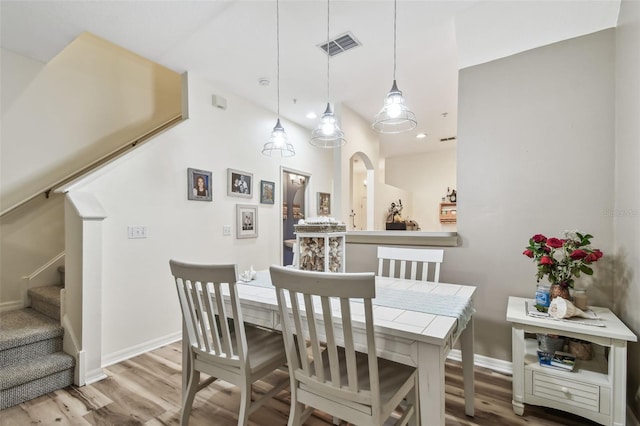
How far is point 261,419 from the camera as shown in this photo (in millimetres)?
1710

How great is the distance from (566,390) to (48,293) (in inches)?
151

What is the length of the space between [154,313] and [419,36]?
344 centimetres

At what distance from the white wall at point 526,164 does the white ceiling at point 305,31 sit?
0.19 m

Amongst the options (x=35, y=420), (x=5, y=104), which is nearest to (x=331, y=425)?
(x=35, y=420)

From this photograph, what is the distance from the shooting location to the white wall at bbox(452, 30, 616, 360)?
75.4 inches

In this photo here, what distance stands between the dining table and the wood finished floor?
225 mm

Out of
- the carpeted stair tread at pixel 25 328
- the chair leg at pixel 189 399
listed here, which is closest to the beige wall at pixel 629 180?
the chair leg at pixel 189 399

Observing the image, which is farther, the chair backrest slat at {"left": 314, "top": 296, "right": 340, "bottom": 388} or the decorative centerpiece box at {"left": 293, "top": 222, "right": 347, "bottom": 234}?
the decorative centerpiece box at {"left": 293, "top": 222, "right": 347, "bottom": 234}

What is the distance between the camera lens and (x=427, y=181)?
688 centimetres

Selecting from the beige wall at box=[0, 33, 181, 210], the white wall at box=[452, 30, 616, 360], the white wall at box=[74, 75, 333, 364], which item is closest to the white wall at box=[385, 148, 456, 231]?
the white wall at box=[74, 75, 333, 364]

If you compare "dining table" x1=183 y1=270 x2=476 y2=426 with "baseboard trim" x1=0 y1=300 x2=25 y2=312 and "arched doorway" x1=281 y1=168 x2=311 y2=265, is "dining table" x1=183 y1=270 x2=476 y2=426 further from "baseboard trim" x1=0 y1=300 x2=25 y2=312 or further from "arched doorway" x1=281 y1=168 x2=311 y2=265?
"arched doorway" x1=281 y1=168 x2=311 y2=265

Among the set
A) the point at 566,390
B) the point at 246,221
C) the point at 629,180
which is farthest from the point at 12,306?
the point at 629,180

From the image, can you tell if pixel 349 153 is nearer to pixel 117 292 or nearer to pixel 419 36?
pixel 419 36

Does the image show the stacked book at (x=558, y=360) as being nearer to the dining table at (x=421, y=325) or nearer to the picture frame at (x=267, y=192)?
the dining table at (x=421, y=325)
